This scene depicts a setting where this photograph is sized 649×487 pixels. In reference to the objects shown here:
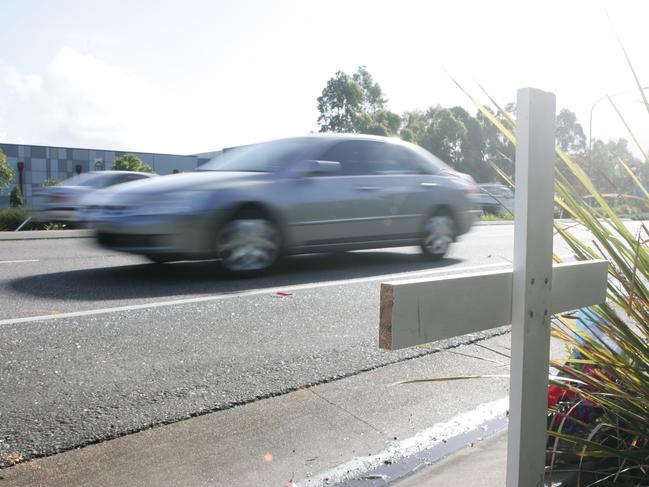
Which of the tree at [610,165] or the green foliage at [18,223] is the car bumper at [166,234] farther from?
the green foliage at [18,223]

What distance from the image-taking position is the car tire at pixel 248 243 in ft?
20.5

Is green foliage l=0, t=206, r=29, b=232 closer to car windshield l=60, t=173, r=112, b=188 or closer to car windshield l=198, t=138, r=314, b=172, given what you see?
car windshield l=60, t=173, r=112, b=188

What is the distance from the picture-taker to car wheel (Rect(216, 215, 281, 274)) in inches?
246

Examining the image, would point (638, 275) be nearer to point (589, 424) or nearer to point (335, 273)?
point (589, 424)

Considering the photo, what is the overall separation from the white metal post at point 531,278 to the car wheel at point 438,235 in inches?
267

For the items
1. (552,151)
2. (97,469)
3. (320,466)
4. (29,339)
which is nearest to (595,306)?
(552,151)

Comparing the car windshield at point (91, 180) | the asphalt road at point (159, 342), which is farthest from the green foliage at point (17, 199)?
the asphalt road at point (159, 342)

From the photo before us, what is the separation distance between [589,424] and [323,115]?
4335 centimetres

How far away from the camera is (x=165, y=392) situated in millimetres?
2971

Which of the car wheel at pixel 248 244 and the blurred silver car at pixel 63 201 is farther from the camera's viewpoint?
the blurred silver car at pixel 63 201

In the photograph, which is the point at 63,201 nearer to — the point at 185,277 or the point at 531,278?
the point at 185,277

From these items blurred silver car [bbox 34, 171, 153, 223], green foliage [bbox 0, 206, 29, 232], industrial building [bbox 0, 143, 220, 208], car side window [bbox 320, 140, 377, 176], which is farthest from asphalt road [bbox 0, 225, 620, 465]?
industrial building [bbox 0, 143, 220, 208]

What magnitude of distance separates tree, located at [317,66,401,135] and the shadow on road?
34.6 metres

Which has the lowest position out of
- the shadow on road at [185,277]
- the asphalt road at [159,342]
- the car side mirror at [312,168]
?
the asphalt road at [159,342]
